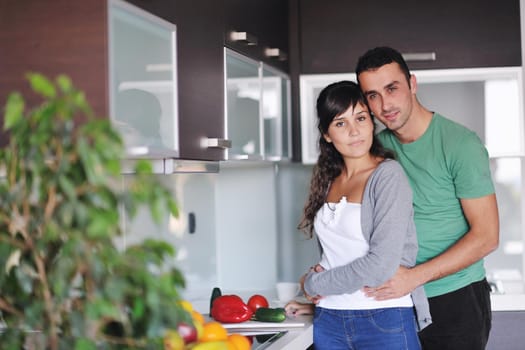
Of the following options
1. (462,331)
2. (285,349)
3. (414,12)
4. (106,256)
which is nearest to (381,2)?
Result: (414,12)

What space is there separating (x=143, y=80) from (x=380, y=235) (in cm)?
78

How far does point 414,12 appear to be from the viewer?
3627 millimetres

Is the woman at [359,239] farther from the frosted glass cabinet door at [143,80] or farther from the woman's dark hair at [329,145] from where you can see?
the frosted glass cabinet door at [143,80]

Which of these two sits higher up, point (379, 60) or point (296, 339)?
point (379, 60)

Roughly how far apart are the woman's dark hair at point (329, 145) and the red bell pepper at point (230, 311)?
343 millimetres

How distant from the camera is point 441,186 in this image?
263 centimetres

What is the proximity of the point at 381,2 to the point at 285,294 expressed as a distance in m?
1.35

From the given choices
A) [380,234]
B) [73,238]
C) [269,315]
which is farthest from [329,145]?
[73,238]

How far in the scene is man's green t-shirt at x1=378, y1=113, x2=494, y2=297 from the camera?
259cm

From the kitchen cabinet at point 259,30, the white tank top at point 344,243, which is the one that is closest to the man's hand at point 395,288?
the white tank top at point 344,243

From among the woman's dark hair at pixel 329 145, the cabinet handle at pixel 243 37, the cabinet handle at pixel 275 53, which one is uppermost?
the cabinet handle at pixel 275 53

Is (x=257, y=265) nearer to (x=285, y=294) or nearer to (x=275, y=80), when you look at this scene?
(x=285, y=294)

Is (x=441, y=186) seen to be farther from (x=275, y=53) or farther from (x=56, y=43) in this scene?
(x=56, y=43)

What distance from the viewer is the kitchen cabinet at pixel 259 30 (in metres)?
2.73
